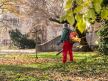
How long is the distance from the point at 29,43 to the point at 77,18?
43.1 m

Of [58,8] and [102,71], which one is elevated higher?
[58,8]

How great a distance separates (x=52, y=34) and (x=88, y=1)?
45311mm

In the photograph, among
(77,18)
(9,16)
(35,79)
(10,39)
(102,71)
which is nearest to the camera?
(77,18)

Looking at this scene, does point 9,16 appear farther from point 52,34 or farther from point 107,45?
point 107,45

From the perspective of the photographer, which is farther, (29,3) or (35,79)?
(29,3)

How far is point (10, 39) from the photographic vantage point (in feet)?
166

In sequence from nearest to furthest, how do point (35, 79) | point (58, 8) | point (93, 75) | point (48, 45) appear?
1. point (35, 79)
2. point (93, 75)
3. point (58, 8)
4. point (48, 45)

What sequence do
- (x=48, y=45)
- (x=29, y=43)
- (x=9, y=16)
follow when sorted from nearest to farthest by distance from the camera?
(x=48, y=45) < (x=29, y=43) < (x=9, y=16)

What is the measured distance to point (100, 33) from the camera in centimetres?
2438

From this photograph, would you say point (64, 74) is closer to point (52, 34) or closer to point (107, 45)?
point (107, 45)

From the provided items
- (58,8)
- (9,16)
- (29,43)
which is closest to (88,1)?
(58,8)

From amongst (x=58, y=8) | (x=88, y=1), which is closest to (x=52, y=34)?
(x=58, y=8)

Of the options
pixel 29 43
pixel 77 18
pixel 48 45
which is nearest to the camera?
pixel 77 18

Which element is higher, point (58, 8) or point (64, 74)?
point (58, 8)
